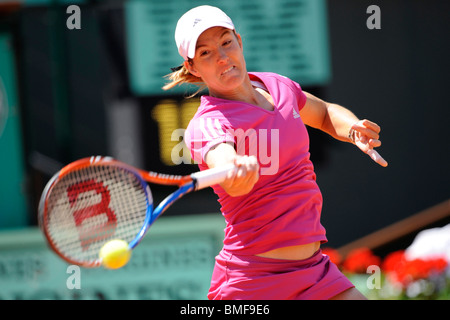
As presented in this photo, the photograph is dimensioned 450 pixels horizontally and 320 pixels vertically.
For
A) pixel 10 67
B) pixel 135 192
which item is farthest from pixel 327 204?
pixel 135 192


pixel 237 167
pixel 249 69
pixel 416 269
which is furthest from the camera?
pixel 249 69

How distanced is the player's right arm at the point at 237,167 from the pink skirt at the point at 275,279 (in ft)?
0.93

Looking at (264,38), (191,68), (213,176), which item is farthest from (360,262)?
→ (213,176)

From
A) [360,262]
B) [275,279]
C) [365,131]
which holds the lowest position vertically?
[360,262]

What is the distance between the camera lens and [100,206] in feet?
8.95

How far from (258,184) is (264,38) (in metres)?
3.32

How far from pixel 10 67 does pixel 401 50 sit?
10.4ft

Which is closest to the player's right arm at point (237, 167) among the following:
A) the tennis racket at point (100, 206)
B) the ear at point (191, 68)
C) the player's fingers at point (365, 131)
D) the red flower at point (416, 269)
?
the tennis racket at point (100, 206)

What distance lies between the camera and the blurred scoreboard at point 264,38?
5598 millimetres

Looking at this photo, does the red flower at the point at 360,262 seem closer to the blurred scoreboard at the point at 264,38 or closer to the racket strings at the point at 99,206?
the blurred scoreboard at the point at 264,38

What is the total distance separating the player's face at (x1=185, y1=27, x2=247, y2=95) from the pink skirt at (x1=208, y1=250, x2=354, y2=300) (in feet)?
1.90

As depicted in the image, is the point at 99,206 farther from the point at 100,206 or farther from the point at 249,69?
the point at 249,69

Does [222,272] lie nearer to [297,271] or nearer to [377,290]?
[297,271]

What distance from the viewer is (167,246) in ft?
16.7
